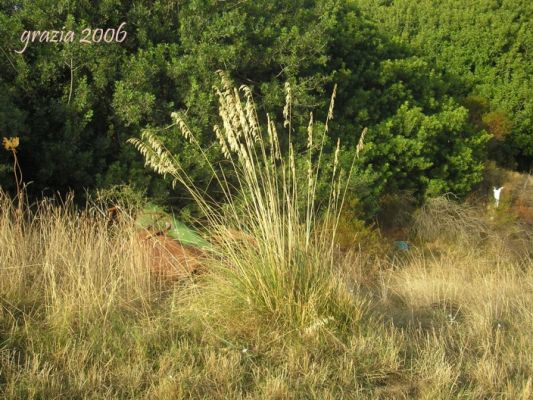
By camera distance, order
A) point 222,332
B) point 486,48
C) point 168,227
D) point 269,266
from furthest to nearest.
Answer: point 486,48, point 168,227, point 269,266, point 222,332

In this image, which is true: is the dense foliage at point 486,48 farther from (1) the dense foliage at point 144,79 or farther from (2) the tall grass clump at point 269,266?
(2) the tall grass clump at point 269,266

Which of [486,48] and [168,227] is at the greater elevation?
[486,48]

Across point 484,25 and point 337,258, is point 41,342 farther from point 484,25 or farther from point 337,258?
point 484,25

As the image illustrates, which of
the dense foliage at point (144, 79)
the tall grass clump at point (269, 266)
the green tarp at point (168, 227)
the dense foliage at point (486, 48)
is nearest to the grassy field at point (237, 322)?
the tall grass clump at point (269, 266)

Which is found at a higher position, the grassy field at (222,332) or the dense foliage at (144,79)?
the dense foliage at (144,79)

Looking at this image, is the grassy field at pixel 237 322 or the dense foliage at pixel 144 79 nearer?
the grassy field at pixel 237 322

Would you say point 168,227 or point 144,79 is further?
point 144,79

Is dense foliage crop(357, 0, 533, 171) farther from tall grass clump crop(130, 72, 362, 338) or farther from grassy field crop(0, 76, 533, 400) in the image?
tall grass clump crop(130, 72, 362, 338)

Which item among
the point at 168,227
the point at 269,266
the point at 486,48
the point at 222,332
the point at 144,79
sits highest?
the point at 144,79

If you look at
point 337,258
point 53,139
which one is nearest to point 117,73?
point 53,139

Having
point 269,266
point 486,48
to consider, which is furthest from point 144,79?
point 486,48

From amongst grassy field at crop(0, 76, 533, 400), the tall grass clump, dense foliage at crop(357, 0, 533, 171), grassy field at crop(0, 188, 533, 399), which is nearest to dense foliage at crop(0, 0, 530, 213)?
grassy field at crop(0, 76, 533, 400)

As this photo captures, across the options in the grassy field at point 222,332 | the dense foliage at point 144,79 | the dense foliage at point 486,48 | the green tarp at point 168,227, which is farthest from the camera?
the dense foliage at point 486,48

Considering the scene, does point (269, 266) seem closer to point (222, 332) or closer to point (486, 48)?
point (222, 332)
